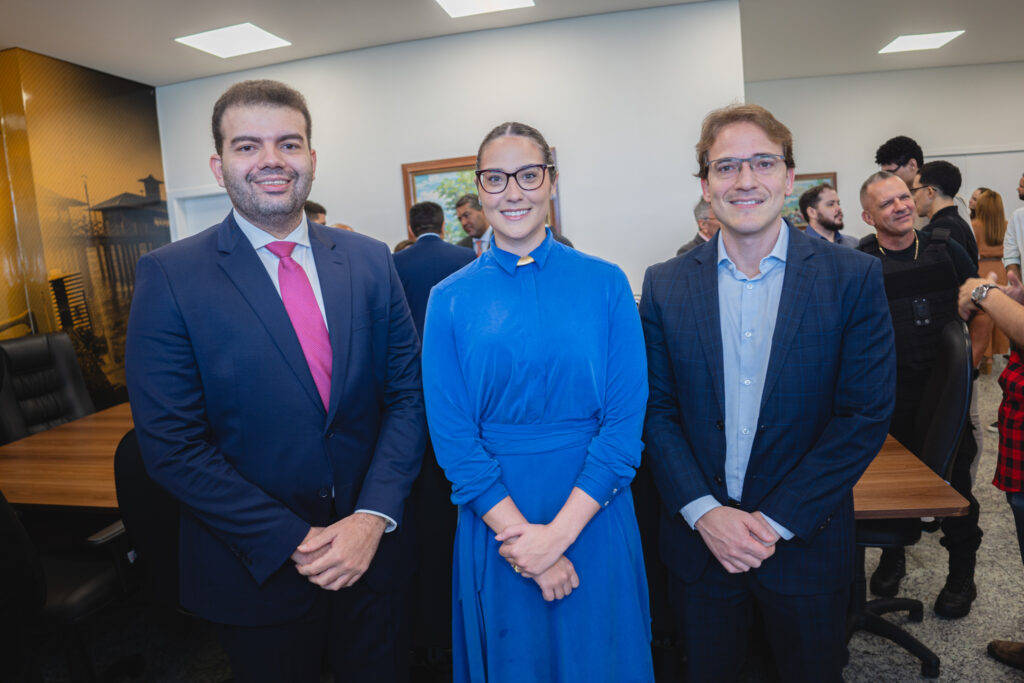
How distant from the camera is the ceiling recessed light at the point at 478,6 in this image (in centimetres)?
488

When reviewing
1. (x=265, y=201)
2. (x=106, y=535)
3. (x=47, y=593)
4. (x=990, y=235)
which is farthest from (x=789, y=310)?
(x=990, y=235)

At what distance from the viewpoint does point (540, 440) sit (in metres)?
1.33

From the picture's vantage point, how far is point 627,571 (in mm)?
1335

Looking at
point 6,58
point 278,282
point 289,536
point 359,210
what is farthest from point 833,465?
point 6,58

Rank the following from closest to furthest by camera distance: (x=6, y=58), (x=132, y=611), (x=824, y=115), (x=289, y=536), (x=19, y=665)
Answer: (x=289, y=536) → (x=19, y=665) → (x=132, y=611) → (x=6, y=58) → (x=824, y=115)

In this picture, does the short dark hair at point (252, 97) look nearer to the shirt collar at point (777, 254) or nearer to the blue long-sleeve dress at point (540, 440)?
the blue long-sleeve dress at point (540, 440)

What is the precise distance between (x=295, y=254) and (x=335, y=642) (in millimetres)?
902

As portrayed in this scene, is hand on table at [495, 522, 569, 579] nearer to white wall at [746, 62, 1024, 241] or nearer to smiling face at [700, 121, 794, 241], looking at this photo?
smiling face at [700, 121, 794, 241]

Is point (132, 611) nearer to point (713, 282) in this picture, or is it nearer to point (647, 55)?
point (713, 282)

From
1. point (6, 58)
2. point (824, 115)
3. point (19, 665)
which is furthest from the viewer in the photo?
point (824, 115)

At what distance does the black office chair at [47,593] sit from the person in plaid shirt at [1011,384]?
2.78 meters

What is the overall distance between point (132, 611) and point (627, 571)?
2.55 meters

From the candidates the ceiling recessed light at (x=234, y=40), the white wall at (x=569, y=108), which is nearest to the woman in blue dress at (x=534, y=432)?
the white wall at (x=569, y=108)

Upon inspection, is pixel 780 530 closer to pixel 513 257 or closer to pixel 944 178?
pixel 513 257
